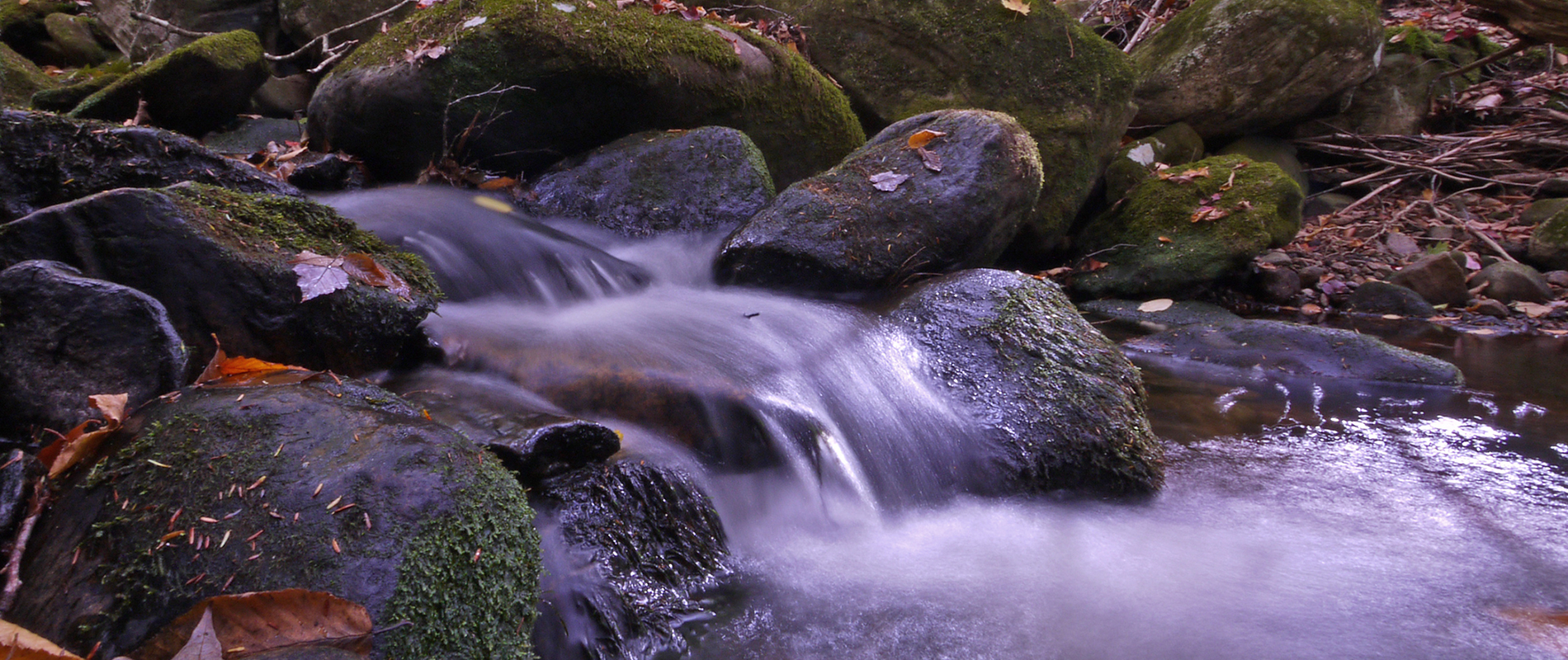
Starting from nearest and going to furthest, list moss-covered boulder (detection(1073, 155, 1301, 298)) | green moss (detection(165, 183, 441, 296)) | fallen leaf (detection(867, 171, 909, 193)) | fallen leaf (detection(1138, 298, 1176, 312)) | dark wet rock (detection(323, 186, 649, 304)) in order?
1. green moss (detection(165, 183, 441, 296))
2. dark wet rock (detection(323, 186, 649, 304))
3. fallen leaf (detection(867, 171, 909, 193))
4. fallen leaf (detection(1138, 298, 1176, 312))
5. moss-covered boulder (detection(1073, 155, 1301, 298))

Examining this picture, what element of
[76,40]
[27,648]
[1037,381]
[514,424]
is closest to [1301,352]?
[1037,381]

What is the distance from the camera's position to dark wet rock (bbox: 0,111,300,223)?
8.33 feet

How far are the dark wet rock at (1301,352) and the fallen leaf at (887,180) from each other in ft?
6.84

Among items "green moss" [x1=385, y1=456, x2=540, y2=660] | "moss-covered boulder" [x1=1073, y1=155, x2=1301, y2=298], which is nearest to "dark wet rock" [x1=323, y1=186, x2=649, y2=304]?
"green moss" [x1=385, y1=456, x2=540, y2=660]

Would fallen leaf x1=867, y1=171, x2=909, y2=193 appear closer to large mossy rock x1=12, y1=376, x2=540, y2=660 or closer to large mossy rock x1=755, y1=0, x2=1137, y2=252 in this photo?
large mossy rock x1=755, y1=0, x2=1137, y2=252

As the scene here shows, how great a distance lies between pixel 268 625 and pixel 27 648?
34 centimetres

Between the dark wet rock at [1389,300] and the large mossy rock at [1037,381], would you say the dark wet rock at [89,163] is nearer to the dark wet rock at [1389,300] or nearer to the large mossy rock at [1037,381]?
the large mossy rock at [1037,381]

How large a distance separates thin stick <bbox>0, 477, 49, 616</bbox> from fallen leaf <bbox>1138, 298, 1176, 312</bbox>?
626 cm

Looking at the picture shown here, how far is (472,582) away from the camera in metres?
1.58

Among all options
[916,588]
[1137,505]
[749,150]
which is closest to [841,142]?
[749,150]

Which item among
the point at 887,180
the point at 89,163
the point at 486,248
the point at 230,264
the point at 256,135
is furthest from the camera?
the point at 256,135

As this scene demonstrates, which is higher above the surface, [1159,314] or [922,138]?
[922,138]

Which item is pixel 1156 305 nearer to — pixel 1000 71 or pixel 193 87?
pixel 1000 71

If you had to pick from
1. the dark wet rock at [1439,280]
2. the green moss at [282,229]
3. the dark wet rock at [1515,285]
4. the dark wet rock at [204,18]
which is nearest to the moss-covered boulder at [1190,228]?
the dark wet rock at [1439,280]
